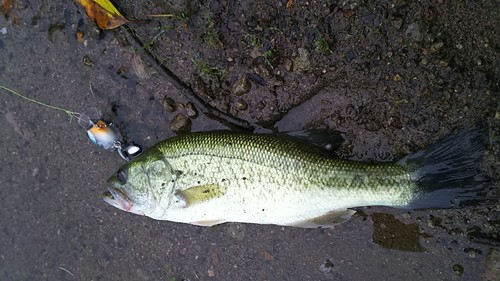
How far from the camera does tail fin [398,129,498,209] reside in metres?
2.98

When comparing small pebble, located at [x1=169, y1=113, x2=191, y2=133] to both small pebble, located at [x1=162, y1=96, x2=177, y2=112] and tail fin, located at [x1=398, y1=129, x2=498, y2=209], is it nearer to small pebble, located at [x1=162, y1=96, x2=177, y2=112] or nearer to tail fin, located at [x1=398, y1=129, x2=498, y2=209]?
small pebble, located at [x1=162, y1=96, x2=177, y2=112]

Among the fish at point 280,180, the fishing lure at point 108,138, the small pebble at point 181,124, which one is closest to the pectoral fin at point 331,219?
the fish at point 280,180

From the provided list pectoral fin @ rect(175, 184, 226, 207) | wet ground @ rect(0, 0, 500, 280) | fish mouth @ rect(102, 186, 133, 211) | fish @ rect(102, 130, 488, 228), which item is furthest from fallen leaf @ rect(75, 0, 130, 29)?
pectoral fin @ rect(175, 184, 226, 207)

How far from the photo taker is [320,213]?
3.17m

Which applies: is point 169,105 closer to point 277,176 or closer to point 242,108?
→ point 242,108

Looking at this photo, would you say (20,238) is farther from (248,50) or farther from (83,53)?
(248,50)

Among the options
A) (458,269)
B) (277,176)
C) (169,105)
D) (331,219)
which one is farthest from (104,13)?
(458,269)

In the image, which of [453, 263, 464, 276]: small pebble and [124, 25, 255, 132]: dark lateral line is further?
[124, 25, 255, 132]: dark lateral line

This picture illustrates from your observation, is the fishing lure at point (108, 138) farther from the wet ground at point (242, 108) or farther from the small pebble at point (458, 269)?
the small pebble at point (458, 269)

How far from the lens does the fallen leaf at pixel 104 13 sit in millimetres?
3508

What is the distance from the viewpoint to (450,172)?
→ 2979 mm

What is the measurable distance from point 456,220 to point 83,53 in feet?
10.5

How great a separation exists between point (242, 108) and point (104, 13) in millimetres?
1325

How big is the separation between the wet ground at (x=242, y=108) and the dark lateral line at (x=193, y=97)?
0.04 feet
